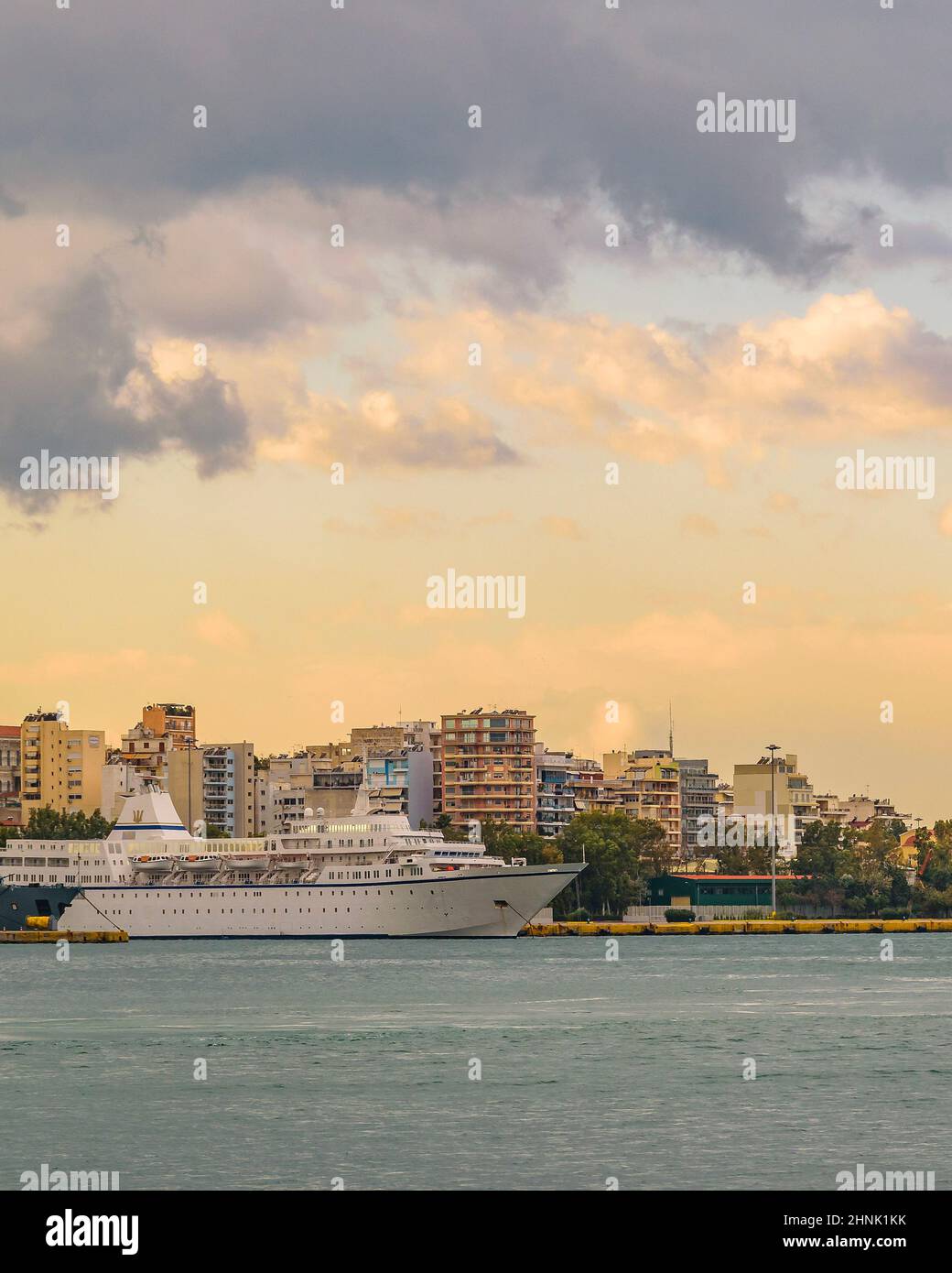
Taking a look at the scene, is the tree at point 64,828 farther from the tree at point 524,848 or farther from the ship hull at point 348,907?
the ship hull at point 348,907

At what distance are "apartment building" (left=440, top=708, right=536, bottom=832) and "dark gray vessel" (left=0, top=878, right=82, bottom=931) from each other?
155 ft

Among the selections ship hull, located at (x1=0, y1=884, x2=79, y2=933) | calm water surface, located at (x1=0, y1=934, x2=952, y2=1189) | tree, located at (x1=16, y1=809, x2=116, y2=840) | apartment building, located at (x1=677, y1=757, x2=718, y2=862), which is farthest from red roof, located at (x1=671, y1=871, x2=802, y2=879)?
calm water surface, located at (x1=0, y1=934, x2=952, y2=1189)

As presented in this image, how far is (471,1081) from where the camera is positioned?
32.6 m

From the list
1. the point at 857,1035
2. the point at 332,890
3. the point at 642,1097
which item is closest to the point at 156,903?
the point at 332,890

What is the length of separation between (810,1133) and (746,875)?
105034 mm

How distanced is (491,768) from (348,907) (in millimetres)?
52983

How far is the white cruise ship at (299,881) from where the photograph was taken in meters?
89.5

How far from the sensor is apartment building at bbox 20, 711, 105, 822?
147m

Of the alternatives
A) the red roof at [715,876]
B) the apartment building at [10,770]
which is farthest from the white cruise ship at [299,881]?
the apartment building at [10,770]

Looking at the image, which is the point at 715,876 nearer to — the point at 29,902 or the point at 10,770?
the point at 29,902

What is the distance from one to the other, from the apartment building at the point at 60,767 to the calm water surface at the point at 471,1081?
83.8 metres
